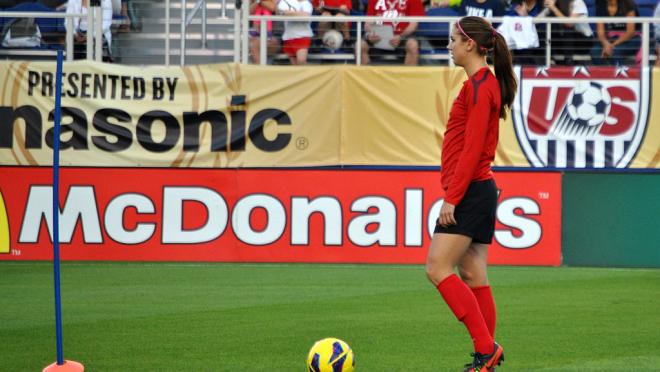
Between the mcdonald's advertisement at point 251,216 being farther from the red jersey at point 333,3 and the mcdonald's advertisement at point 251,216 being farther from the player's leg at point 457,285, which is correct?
the player's leg at point 457,285

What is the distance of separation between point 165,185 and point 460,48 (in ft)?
29.7

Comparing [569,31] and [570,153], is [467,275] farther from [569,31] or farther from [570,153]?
[569,31]

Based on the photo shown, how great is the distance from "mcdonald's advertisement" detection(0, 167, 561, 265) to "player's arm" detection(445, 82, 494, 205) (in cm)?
845

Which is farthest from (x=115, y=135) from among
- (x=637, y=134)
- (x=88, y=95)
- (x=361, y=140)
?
(x=637, y=134)

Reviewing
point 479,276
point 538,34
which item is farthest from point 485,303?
point 538,34

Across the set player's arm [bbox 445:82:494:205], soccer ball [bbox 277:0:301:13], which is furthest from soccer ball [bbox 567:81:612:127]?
player's arm [bbox 445:82:494:205]

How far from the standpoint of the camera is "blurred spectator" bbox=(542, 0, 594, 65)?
16.4 m

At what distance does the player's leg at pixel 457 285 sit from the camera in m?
7.11

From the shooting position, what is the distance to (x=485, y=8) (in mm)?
16953

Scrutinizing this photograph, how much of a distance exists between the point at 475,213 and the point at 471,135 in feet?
1.61

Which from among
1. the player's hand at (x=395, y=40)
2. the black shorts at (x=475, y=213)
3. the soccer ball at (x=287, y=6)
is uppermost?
the soccer ball at (x=287, y=6)

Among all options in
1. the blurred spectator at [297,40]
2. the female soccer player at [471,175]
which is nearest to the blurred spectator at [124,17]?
the blurred spectator at [297,40]

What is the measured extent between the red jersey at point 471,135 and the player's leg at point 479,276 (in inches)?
17.8

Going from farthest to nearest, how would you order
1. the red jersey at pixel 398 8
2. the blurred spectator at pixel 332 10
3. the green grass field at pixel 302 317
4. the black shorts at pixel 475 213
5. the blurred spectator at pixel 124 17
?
the blurred spectator at pixel 124 17 → the red jersey at pixel 398 8 → the blurred spectator at pixel 332 10 → the green grass field at pixel 302 317 → the black shorts at pixel 475 213
